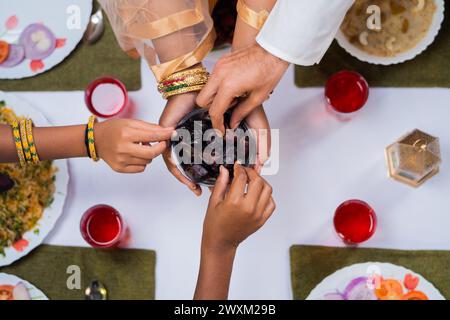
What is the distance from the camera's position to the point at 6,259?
1.02 m

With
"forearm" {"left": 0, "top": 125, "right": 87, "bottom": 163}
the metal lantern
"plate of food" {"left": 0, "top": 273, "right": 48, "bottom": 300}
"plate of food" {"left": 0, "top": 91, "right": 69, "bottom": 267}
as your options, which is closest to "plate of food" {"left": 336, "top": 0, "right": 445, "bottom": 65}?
the metal lantern

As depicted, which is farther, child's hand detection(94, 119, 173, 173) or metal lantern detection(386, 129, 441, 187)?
metal lantern detection(386, 129, 441, 187)

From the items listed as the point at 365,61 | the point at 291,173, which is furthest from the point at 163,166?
the point at 365,61

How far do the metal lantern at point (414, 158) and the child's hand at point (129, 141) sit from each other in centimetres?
Answer: 50

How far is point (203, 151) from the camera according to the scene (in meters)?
0.84

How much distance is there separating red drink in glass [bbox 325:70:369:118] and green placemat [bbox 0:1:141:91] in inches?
17.6

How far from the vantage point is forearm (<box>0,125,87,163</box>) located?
36.2 inches

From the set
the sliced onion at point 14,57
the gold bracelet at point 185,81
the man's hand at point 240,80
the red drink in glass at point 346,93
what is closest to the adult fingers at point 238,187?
the man's hand at point 240,80

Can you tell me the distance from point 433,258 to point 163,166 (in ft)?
2.05

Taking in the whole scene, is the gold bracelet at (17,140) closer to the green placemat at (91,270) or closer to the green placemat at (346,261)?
the green placemat at (91,270)

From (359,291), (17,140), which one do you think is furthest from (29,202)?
(359,291)

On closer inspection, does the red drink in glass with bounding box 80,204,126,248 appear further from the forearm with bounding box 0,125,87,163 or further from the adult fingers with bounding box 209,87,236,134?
the adult fingers with bounding box 209,87,236,134

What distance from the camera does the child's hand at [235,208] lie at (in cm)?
78
